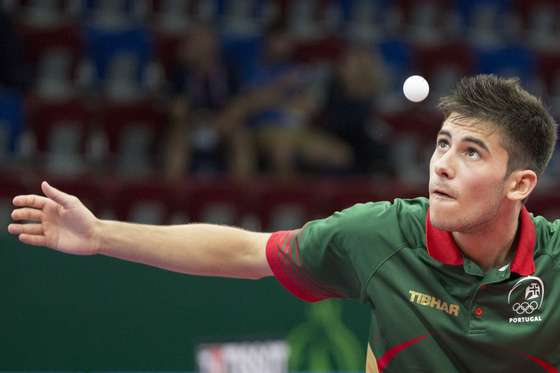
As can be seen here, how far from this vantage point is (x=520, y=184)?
3406mm

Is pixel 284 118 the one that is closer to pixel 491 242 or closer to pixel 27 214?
pixel 491 242

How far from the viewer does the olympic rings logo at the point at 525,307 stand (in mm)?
3336

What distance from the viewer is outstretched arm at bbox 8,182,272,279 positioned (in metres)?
3.40

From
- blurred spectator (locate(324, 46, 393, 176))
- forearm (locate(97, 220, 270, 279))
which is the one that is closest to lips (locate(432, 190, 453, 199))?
forearm (locate(97, 220, 270, 279))

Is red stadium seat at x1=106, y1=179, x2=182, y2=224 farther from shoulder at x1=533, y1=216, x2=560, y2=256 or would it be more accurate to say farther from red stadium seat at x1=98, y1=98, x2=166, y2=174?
shoulder at x1=533, y1=216, x2=560, y2=256

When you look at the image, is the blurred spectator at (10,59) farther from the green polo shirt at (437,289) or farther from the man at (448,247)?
the green polo shirt at (437,289)

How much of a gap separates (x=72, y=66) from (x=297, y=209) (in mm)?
2557

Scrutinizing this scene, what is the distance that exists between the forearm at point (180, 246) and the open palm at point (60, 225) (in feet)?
0.15

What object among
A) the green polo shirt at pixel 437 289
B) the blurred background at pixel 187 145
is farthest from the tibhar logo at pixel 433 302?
the blurred background at pixel 187 145

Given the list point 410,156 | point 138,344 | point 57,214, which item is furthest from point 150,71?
point 57,214

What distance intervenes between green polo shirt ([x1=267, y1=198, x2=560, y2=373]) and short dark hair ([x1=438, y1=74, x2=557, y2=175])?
0.27 meters

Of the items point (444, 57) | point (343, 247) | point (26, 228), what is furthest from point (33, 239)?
point (444, 57)

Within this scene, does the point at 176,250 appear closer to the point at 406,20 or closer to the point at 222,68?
the point at 222,68

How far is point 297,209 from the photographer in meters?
8.28
